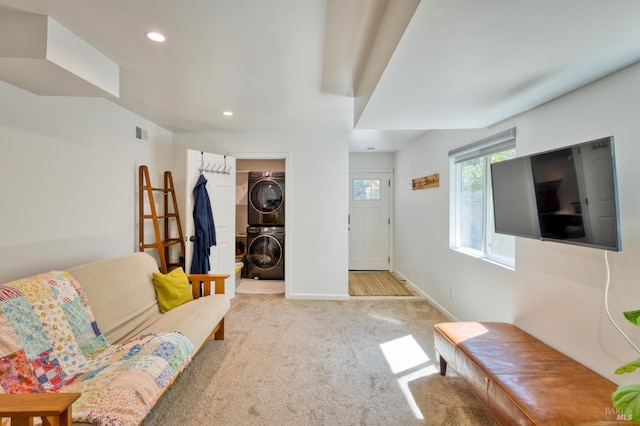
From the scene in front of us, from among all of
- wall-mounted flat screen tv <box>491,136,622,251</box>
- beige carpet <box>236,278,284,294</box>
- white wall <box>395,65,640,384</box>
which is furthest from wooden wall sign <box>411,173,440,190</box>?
beige carpet <box>236,278,284,294</box>

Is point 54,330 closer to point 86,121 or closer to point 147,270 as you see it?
point 147,270

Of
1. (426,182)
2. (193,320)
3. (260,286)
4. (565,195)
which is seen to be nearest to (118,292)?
(193,320)

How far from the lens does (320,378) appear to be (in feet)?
6.68

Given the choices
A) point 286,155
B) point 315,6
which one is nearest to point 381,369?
point 315,6

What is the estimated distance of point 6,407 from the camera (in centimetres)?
96

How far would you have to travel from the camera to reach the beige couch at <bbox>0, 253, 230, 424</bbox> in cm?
186

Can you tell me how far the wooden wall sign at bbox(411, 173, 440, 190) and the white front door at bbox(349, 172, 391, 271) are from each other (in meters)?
1.05

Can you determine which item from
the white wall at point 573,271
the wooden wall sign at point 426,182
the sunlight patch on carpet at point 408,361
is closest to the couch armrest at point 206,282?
the sunlight patch on carpet at point 408,361

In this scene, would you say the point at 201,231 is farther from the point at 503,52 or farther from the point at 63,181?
the point at 503,52

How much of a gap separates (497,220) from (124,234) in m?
3.44

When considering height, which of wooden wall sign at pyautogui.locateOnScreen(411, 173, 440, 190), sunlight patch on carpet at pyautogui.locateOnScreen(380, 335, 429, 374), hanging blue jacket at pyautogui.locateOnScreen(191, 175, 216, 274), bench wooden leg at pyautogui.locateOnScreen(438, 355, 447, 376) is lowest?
sunlight patch on carpet at pyautogui.locateOnScreen(380, 335, 429, 374)

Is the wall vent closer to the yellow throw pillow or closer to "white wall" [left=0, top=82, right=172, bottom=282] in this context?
"white wall" [left=0, top=82, right=172, bottom=282]

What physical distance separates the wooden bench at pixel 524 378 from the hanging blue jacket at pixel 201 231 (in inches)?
99.2

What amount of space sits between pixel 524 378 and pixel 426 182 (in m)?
2.60
